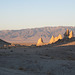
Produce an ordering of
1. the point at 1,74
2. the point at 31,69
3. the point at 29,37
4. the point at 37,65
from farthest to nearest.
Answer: the point at 29,37 → the point at 37,65 → the point at 31,69 → the point at 1,74

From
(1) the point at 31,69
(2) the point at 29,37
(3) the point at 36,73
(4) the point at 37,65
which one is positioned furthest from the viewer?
(2) the point at 29,37

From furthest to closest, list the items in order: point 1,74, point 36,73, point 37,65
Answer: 1. point 37,65
2. point 36,73
3. point 1,74

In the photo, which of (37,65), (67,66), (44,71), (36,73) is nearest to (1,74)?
(36,73)

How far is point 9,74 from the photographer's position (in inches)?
286

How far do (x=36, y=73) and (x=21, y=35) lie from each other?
190 m

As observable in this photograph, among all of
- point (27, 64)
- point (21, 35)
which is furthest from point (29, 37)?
point (27, 64)

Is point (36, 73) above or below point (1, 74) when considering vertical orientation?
below

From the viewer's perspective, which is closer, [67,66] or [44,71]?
[44,71]

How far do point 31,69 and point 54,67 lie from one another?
1387 millimetres

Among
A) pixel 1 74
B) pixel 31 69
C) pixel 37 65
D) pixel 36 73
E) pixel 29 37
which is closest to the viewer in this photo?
pixel 1 74

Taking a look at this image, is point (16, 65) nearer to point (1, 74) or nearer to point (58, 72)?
point (58, 72)

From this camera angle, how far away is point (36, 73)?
9.06m

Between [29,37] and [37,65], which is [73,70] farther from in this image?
[29,37]

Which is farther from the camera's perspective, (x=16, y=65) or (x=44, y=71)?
(x=16, y=65)
